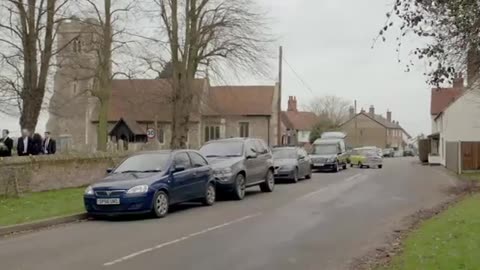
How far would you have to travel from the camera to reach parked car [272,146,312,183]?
26.7 metres

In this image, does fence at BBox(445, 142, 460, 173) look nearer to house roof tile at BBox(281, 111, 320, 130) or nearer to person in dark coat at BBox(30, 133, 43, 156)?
person in dark coat at BBox(30, 133, 43, 156)

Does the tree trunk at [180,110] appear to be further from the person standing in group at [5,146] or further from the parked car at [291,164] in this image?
the person standing in group at [5,146]

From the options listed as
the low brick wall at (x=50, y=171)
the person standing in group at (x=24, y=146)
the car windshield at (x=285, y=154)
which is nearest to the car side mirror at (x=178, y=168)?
the low brick wall at (x=50, y=171)

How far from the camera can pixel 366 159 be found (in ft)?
153

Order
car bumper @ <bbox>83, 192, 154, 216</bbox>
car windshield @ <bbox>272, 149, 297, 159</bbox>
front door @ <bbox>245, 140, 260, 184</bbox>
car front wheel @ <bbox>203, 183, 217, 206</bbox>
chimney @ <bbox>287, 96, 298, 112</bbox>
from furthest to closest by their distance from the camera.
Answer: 1. chimney @ <bbox>287, 96, 298, 112</bbox>
2. car windshield @ <bbox>272, 149, 297, 159</bbox>
3. front door @ <bbox>245, 140, 260, 184</bbox>
4. car front wheel @ <bbox>203, 183, 217, 206</bbox>
5. car bumper @ <bbox>83, 192, 154, 216</bbox>

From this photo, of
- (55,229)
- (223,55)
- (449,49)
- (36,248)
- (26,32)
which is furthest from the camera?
(223,55)

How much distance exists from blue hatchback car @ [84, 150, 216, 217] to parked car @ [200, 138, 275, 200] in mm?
983

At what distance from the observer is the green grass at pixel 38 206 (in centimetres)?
1423

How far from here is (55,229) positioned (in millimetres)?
13195

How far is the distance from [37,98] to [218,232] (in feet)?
61.7

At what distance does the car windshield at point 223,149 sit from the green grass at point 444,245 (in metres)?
7.95

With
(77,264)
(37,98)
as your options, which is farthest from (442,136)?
(77,264)

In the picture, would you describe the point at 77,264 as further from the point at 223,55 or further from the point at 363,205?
the point at 223,55

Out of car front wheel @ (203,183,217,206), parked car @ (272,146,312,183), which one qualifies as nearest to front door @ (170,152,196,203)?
car front wheel @ (203,183,217,206)
